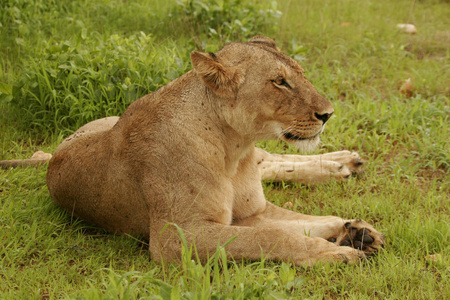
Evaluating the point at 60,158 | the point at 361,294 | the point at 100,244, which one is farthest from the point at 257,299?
the point at 60,158

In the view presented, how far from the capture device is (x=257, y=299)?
2.63m

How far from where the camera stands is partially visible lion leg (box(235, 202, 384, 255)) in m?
3.44

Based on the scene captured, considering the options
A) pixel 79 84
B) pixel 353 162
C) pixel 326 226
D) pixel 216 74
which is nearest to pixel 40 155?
pixel 79 84

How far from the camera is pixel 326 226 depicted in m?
3.72

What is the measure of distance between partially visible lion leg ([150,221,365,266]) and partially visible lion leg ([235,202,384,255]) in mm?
172

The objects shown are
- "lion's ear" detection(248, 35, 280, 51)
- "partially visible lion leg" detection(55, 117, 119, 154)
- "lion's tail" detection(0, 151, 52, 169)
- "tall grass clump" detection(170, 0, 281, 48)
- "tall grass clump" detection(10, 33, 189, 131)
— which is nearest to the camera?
"lion's ear" detection(248, 35, 280, 51)

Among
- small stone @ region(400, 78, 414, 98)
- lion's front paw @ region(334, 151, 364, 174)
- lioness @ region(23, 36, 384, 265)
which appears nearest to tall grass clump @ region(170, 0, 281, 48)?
small stone @ region(400, 78, 414, 98)

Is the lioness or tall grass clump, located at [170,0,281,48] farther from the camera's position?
tall grass clump, located at [170,0,281,48]

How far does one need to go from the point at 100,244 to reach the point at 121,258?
27cm

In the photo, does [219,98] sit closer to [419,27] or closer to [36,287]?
[36,287]

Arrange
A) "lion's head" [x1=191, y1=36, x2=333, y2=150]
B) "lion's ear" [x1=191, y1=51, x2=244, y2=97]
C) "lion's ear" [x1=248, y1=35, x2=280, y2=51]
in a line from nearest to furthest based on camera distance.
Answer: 1. "lion's ear" [x1=191, y1=51, x2=244, y2=97]
2. "lion's head" [x1=191, y1=36, x2=333, y2=150]
3. "lion's ear" [x1=248, y1=35, x2=280, y2=51]

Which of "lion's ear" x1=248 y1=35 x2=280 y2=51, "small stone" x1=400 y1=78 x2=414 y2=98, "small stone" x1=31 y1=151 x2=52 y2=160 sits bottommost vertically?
"small stone" x1=31 y1=151 x2=52 y2=160

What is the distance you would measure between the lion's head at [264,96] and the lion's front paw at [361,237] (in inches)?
24.8

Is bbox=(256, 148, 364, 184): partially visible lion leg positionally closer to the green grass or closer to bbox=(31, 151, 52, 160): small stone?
the green grass
